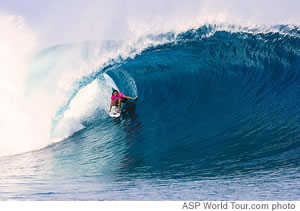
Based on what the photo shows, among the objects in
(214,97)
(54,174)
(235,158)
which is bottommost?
(54,174)

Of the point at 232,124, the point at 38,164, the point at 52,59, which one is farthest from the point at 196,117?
the point at 52,59

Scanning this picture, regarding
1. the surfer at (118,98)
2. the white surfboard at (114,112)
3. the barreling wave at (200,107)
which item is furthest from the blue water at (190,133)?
the surfer at (118,98)

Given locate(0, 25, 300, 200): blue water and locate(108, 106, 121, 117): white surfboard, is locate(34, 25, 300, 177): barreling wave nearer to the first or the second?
locate(0, 25, 300, 200): blue water

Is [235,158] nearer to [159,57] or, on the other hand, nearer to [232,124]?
[232,124]

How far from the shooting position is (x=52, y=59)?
16.3 metres

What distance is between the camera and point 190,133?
7.95m

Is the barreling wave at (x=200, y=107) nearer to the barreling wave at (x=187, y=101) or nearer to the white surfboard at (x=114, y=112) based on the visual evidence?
the barreling wave at (x=187, y=101)

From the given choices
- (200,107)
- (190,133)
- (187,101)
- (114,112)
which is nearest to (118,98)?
(114,112)

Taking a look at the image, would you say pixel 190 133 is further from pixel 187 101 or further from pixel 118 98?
pixel 118 98

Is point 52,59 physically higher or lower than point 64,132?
higher

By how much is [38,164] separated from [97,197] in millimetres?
3043

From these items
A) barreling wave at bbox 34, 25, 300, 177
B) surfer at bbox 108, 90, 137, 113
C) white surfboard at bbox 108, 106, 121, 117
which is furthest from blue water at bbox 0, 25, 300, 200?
surfer at bbox 108, 90, 137, 113

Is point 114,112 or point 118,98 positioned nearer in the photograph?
point 118,98

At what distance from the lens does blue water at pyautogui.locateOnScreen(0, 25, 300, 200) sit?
500cm
